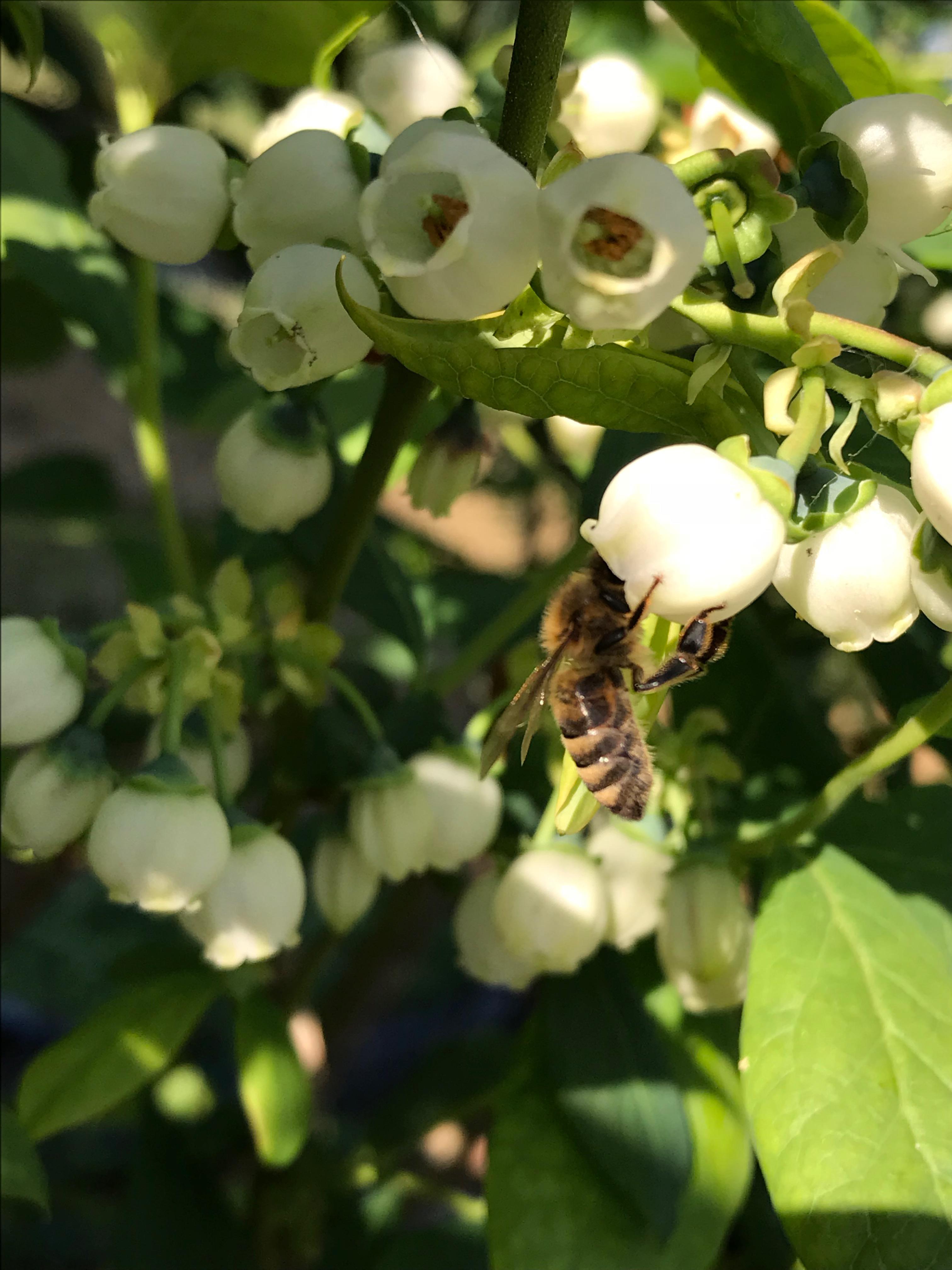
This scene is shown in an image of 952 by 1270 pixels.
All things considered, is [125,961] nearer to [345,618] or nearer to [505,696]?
[505,696]

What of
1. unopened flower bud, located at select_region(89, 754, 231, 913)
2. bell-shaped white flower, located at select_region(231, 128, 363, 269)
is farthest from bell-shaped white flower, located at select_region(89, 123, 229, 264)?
unopened flower bud, located at select_region(89, 754, 231, 913)

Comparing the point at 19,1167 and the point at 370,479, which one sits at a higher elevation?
the point at 370,479

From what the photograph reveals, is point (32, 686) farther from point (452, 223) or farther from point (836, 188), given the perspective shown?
point (836, 188)

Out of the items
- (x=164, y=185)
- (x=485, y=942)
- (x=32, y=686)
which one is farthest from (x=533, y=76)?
(x=485, y=942)

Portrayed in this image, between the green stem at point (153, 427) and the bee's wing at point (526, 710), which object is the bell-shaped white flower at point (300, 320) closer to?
the bee's wing at point (526, 710)

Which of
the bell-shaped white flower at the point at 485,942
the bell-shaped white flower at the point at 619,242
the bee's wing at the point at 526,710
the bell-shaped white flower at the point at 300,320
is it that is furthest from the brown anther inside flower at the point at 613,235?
the bell-shaped white flower at the point at 485,942

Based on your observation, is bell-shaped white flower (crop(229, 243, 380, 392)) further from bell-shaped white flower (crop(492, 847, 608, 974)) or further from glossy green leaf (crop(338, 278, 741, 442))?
bell-shaped white flower (crop(492, 847, 608, 974))
